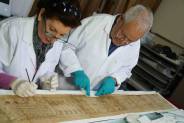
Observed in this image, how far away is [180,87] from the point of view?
3984 mm

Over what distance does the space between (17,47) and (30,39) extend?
0.08 metres

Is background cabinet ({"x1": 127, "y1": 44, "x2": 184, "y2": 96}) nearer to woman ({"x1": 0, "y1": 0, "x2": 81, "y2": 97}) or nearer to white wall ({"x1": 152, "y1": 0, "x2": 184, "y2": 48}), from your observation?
white wall ({"x1": 152, "y1": 0, "x2": 184, "y2": 48})

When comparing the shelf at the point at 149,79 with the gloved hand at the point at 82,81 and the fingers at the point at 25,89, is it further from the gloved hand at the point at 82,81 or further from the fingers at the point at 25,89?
the fingers at the point at 25,89

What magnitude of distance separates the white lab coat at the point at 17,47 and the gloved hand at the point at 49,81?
110 millimetres

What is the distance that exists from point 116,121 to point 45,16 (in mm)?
742

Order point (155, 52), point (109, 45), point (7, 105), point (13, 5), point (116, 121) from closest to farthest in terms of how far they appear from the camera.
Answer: point (7, 105), point (116, 121), point (109, 45), point (13, 5), point (155, 52)

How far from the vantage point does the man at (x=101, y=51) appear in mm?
1931

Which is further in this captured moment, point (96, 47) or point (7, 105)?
point (96, 47)

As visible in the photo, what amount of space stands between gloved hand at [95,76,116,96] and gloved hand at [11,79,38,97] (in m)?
0.60

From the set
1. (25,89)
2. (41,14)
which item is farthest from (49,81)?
(41,14)

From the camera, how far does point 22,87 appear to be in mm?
1426

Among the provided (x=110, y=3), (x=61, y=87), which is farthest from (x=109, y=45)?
(x=110, y=3)

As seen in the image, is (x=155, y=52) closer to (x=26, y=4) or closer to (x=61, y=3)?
(x=26, y=4)

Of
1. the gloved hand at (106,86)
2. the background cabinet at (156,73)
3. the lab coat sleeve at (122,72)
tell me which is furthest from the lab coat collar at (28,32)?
the background cabinet at (156,73)
